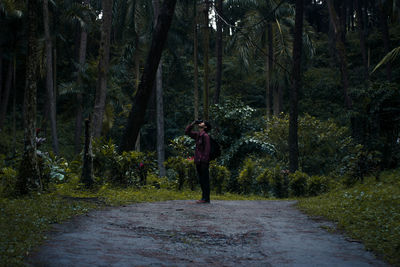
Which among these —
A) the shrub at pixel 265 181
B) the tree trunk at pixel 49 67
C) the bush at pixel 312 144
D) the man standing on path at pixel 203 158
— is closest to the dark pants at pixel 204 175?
the man standing on path at pixel 203 158

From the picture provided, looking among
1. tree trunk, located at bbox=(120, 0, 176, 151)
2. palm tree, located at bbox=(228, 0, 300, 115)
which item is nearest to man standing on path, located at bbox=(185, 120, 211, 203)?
tree trunk, located at bbox=(120, 0, 176, 151)

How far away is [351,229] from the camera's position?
7445mm

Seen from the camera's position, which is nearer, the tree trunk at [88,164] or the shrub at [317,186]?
the tree trunk at [88,164]

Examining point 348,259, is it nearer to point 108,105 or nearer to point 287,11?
point 108,105

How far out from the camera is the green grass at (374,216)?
19.9 feet

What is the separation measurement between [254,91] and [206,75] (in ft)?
86.3

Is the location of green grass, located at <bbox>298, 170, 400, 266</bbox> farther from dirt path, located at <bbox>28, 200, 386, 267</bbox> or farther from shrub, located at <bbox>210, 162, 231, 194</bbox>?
shrub, located at <bbox>210, 162, 231, 194</bbox>

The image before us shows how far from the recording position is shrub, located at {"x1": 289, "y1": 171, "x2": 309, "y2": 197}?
54.6ft

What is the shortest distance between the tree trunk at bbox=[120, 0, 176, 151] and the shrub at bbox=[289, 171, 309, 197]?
576 cm

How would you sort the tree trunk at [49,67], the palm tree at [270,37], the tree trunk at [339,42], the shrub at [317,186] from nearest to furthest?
1. the shrub at [317,186]
2. the tree trunk at [339,42]
3. the tree trunk at [49,67]
4. the palm tree at [270,37]

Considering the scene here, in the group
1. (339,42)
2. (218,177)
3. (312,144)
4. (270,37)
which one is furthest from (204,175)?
(270,37)

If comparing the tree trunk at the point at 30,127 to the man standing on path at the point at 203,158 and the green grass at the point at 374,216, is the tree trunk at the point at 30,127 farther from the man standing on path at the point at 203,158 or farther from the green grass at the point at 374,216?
the green grass at the point at 374,216

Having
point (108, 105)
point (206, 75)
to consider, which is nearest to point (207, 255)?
point (206, 75)

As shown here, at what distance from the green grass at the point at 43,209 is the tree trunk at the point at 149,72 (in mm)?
2113
